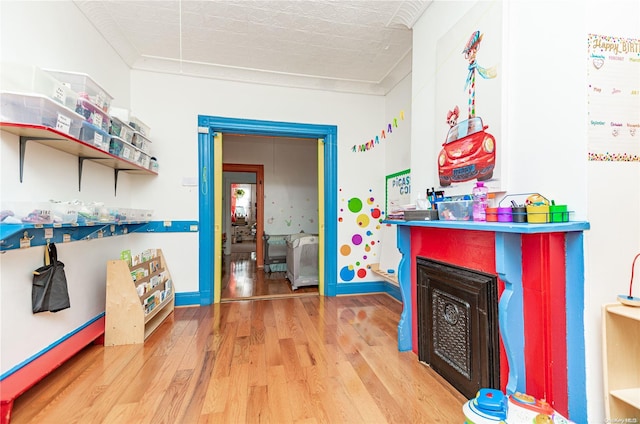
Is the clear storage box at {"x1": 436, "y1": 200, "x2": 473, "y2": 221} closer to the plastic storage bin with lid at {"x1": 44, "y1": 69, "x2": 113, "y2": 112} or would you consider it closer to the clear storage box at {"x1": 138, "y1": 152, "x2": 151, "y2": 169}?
the plastic storage bin with lid at {"x1": 44, "y1": 69, "x2": 113, "y2": 112}

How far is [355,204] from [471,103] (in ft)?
6.84

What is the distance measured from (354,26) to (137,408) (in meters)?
3.02

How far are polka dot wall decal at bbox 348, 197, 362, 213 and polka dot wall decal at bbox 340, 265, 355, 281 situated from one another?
2.33ft

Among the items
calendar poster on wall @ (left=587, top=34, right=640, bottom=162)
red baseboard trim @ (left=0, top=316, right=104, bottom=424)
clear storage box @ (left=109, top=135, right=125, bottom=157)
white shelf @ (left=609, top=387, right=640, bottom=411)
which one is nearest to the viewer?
white shelf @ (left=609, top=387, right=640, bottom=411)

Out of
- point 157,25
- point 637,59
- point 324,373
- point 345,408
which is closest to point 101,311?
point 324,373

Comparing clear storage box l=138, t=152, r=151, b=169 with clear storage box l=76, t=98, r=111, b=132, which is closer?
clear storage box l=76, t=98, r=111, b=132

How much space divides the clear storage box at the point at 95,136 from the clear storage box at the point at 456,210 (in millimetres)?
2169

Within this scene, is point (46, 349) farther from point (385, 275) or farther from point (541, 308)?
point (385, 275)

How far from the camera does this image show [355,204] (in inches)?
142

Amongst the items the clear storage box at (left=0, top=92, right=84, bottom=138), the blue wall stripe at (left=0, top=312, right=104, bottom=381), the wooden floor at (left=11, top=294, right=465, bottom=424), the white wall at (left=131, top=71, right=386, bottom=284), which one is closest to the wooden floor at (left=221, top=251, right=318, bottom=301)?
the white wall at (left=131, top=71, right=386, bottom=284)

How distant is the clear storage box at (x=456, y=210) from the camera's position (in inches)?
59.6

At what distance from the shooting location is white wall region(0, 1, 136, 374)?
59.9 inches

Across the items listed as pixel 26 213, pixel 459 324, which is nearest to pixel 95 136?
pixel 26 213

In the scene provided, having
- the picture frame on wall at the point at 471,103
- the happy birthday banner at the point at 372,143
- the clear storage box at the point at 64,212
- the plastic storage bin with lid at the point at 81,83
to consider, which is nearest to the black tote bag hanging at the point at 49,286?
the clear storage box at the point at 64,212
